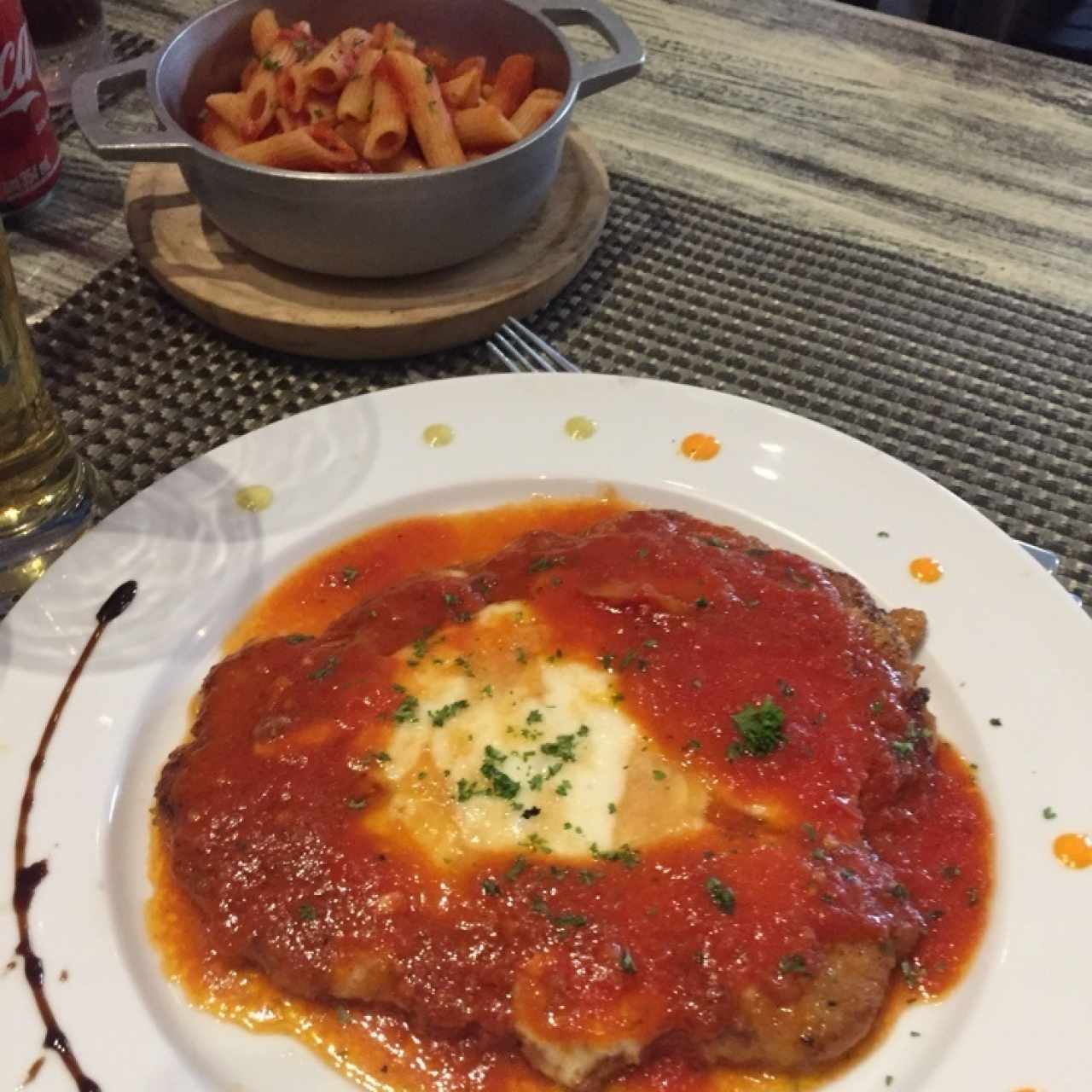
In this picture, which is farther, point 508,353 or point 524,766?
point 508,353

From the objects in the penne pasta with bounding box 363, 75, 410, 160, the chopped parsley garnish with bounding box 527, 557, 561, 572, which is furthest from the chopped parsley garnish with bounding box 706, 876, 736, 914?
the penne pasta with bounding box 363, 75, 410, 160

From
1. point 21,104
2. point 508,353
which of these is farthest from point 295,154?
point 21,104

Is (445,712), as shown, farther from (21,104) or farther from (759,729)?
(21,104)

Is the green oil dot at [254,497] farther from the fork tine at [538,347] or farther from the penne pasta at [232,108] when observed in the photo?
the penne pasta at [232,108]

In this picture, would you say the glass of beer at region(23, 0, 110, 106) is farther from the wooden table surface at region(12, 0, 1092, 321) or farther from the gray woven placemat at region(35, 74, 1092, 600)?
the gray woven placemat at region(35, 74, 1092, 600)

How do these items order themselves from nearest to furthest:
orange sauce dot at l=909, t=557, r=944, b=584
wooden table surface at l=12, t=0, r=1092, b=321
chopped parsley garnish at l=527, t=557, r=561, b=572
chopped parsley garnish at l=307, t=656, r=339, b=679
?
chopped parsley garnish at l=307, t=656, r=339, b=679, chopped parsley garnish at l=527, t=557, r=561, b=572, orange sauce dot at l=909, t=557, r=944, b=584, wooden table surface at l=12, t=0, r=1092, b=321

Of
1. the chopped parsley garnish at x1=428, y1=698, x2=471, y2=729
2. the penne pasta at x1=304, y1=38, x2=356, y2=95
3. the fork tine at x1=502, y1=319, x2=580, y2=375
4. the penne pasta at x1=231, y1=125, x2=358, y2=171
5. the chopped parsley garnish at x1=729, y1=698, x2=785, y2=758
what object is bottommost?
the fork tine at x1=502, y1=319, x2=580, y2=375

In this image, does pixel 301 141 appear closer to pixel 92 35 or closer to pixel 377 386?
pixel 377 386
